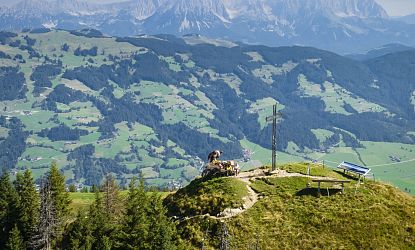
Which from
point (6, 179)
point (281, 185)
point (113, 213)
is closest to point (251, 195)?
point (281, 185)

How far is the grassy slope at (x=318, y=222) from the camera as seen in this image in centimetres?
6097

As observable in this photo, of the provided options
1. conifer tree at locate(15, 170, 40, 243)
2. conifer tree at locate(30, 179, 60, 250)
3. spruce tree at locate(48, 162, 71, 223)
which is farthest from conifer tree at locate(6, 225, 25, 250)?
spruce tree at locate(48, 162, 71, 223)

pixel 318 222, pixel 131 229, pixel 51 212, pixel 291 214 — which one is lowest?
pixel 131 229

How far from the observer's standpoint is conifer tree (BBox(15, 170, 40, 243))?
255ft

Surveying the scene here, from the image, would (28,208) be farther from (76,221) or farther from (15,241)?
(76,221)

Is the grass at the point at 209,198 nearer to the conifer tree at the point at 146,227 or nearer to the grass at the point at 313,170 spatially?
the conifer tree at the point at 146,227

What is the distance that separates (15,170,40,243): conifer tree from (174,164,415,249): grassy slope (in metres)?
27.4

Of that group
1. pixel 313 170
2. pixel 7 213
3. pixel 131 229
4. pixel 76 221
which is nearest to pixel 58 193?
pixel 7 213

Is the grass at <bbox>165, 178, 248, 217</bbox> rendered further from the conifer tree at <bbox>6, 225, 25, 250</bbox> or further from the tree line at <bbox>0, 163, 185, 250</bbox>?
the conifer tree at <bbox>6, 225, 25, 250</bbox>

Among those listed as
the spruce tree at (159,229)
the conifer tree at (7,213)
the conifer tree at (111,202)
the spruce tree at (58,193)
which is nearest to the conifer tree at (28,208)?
the conifer tree at (7,213)

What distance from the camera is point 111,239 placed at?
228 ft

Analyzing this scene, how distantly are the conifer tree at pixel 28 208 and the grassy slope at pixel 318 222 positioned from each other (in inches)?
1078

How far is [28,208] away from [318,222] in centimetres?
4780

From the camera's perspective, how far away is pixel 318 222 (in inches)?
2520
